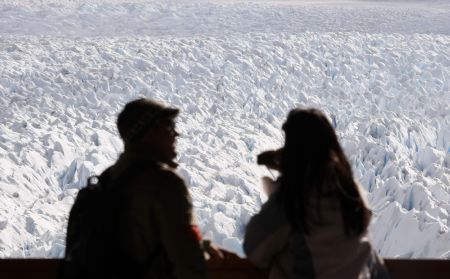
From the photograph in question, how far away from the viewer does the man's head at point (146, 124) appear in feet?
4.50

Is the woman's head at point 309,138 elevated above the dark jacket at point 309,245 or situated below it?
above

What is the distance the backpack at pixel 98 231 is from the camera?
4.33ft

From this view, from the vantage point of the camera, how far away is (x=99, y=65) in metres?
12.2

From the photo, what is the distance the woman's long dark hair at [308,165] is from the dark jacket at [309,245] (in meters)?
0.02

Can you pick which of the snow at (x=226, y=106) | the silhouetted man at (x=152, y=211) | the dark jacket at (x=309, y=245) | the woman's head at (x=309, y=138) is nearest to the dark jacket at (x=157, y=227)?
the silhouetted man at (x=152, y=211)

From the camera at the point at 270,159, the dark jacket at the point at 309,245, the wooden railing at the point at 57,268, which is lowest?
the wooden railing at the point at 57,268

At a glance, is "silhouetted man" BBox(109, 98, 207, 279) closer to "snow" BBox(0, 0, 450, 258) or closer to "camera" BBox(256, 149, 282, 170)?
"camera" BBox(256, 149, 282, 170)

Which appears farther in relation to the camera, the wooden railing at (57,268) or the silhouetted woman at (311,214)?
the wooden railing at (57,268)

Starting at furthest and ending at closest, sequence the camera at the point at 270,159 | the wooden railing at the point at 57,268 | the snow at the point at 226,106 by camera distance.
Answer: the snow at the point at 226,106 < the wooden railing at the point at 57,268 < the camera at the point at 270,159

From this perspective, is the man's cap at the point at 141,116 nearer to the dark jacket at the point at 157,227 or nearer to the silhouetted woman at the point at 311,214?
the dark jacket at the point at 157,227

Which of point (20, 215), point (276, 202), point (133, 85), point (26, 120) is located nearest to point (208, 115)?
point (133, 85)

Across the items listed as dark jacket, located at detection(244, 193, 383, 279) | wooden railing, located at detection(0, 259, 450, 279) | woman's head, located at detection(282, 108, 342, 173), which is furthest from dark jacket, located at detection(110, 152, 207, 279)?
wooden railing, located at detection(0, 259, 450, 279)

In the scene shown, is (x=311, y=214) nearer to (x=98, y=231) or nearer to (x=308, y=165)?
(x=308, y=165)

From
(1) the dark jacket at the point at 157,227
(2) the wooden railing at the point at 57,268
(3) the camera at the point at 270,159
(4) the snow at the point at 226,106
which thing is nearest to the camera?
(1) the dark jacket at the point at 157,227
